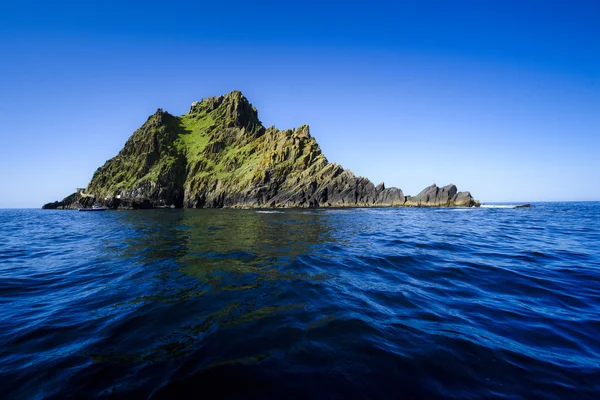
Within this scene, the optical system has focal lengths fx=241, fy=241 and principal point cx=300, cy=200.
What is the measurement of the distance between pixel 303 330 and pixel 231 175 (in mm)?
116516

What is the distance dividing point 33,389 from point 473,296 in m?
10.9

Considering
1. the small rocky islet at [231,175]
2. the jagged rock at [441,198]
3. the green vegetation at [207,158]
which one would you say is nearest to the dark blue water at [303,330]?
the small rocky islet at [231,175]

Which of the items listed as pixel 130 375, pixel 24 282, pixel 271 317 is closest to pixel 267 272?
pixel 271 317

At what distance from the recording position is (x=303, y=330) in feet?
19.1

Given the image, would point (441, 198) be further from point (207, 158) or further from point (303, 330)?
point (207, 158)

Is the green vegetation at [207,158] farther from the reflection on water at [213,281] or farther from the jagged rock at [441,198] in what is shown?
the reflection on water at [213,281]

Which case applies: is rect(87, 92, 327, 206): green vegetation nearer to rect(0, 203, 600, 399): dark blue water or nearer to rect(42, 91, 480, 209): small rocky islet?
rect(42, 91, 480, 209): small rocky islet

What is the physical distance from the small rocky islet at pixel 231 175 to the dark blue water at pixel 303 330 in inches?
3420

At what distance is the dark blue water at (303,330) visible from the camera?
417 centimetres

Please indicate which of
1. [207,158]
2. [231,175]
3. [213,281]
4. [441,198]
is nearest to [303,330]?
[213,281]

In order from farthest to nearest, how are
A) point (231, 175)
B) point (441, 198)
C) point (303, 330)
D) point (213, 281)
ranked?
1. point (231, 175)
2. point (441, 198)
3. point (213, 281)
4. point (303, 330)

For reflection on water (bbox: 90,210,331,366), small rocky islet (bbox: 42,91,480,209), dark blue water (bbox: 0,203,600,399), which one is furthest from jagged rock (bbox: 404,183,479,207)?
reflection on water (bbox: 90,210,331,366)

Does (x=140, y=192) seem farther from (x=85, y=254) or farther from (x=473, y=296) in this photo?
(x=473, y=296)

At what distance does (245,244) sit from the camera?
17.8 m
